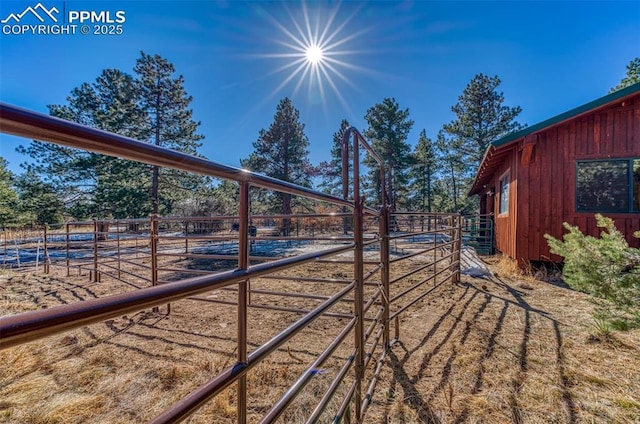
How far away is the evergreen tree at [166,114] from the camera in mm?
15203

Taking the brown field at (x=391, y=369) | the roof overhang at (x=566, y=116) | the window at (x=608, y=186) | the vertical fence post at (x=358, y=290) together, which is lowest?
the brown field at (x=391, y=369)

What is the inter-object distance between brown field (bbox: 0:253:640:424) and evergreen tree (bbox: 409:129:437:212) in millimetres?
21546

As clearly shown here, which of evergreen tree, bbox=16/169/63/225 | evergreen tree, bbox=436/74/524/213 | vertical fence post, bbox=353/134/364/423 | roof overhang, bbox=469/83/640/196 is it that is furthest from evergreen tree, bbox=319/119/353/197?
vertical fence post, bbox=353/134/364/423

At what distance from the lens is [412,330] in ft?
9.32

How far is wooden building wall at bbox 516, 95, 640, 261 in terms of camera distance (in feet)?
15.1

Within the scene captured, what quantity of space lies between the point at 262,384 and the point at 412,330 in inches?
66.5

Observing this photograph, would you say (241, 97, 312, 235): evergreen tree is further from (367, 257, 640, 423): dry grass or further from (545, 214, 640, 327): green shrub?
(545, 214, 640, 327): green shrub

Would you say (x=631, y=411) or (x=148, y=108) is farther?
(x=148, y=108)

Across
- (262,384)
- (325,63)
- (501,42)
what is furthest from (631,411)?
(501,42)

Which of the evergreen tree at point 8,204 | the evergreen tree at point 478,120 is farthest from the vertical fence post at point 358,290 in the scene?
the evergreen tree at point 478,120

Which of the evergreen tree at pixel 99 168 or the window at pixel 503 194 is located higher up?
the evergreen tree at pixel 99 168

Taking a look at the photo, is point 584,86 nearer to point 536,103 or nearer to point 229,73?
point 536,103

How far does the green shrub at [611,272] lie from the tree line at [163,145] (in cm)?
782

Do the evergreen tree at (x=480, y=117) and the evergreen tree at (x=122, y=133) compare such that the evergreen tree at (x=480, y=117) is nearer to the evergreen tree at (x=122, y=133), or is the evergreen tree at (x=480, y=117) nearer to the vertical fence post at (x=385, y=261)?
the evergreen tree at (x=122, y=133)
